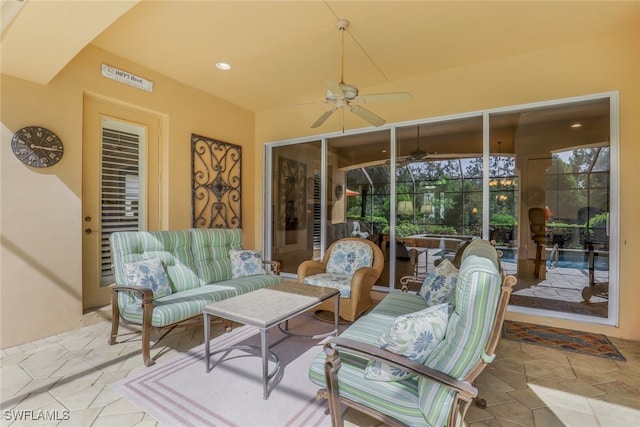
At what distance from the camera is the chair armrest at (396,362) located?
1248 millimetres

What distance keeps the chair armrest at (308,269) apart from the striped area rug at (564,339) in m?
2.19

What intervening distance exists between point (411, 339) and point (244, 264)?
9.29ft

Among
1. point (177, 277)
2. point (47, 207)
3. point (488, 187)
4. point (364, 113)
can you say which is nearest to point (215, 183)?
point (177, 277)

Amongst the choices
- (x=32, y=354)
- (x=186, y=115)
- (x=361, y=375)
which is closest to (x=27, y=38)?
(x=186, y=115)

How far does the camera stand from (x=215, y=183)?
502cm

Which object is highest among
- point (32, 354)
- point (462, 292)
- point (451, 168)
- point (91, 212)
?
point (451, 168)

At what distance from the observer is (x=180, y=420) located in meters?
1.89

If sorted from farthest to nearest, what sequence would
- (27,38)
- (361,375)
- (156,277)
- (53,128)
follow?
(53,128), (156,277), (27,38), (361,375)

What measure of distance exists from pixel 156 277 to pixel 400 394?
2.50m

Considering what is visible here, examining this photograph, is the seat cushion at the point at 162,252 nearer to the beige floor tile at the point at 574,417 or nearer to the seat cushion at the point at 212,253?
the seat cushion at the point at 212,253

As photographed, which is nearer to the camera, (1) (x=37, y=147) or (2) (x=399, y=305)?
(2) (x=399, y=305)

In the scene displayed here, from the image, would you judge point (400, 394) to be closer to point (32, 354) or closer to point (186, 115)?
point (32, 354)

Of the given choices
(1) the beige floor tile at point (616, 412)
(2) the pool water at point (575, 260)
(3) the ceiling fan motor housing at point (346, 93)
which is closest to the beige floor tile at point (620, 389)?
(1) the beige floor tile at point (616, 412)

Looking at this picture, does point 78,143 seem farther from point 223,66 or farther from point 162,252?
point 223,66
